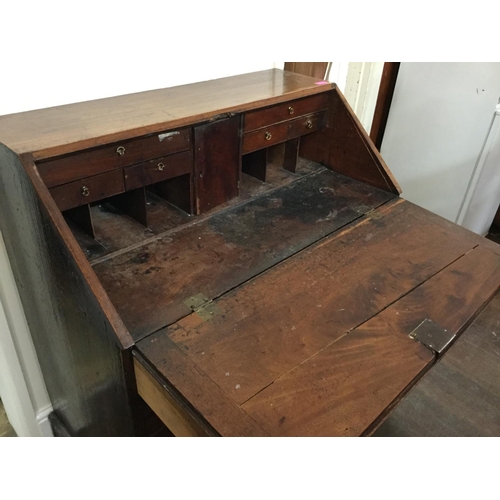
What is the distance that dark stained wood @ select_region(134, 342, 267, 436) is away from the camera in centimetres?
73

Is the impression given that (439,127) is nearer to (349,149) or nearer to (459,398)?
(349,149)

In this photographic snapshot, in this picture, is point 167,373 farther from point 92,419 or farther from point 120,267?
point 92,419

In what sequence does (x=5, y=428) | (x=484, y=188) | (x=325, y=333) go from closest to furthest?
(x=325, y=333) → (x=5, y=428) → (x=484, y=188)

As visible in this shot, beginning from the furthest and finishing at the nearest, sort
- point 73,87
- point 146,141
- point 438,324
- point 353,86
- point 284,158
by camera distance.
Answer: point 353,86 < point 284,158 < point 73,87 < point 146,141 < point 438,324

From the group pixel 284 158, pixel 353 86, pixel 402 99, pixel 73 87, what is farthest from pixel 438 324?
pixel 402 99

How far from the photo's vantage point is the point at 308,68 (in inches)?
71.6

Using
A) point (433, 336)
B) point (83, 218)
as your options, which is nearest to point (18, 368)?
point (83, 218)

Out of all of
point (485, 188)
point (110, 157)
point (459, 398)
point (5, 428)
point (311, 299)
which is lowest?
point (5, 428)

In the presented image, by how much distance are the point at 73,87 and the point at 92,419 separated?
89 centimetres

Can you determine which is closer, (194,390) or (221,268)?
(194,390)

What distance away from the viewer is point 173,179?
125cm

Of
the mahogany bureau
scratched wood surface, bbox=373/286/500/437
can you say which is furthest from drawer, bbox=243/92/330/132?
scratched wood surface, bbox=373/286/500/437

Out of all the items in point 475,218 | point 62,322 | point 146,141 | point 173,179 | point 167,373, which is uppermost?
point 146,141

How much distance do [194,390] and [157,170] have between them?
560 mm
